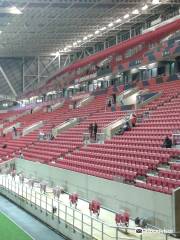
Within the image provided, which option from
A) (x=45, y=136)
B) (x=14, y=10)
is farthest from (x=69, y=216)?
(x=14, y=10)

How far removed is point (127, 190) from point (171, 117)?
16.5 ft

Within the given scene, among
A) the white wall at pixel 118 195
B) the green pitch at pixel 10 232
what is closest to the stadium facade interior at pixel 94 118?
the white wall at pixel 118 195

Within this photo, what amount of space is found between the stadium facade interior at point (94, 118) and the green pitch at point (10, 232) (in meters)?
0.85

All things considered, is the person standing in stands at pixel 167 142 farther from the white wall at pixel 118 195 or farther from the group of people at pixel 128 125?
the group of people at pixel 128 125

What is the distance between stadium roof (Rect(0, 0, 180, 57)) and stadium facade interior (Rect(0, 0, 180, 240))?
94 mm

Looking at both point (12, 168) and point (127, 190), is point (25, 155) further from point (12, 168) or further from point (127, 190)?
point (127, 190)

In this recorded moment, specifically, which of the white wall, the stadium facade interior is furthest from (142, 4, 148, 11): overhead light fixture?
the white wall

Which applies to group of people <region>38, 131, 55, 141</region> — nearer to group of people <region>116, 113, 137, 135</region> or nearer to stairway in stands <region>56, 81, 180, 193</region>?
stairway in stands <region>56, 81, 180, 193</region>

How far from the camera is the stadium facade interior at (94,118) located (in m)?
10.0

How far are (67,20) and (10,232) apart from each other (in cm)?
2226

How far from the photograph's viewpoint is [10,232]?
34.0 ft

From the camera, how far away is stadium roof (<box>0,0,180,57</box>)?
2613 cm

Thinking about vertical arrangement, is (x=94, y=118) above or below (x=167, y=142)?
above

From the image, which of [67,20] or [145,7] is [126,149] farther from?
[67,20]
